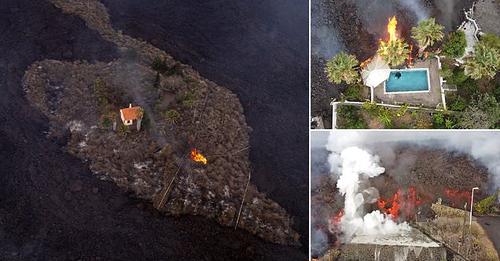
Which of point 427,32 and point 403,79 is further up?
point 427,32

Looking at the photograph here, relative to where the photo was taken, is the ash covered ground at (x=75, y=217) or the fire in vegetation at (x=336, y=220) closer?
the fire in vegetation at (x=336, y=220)

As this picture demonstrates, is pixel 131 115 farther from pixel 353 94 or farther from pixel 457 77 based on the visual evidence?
pixel 457 77

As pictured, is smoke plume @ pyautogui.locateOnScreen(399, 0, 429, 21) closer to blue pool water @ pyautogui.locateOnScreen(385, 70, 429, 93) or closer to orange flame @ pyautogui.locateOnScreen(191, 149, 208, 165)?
blue pool water @ pyautogui.locateOnScreen(385, 70, 429, 93)

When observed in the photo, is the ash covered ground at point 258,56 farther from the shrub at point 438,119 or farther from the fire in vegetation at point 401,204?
the shrub at point 438,119

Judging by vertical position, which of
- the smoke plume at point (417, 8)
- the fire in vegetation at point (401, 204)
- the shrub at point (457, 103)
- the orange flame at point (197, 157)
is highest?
the smoke plume at point (417, 8)

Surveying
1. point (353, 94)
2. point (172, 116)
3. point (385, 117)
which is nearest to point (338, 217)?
Result: point (385, 117)

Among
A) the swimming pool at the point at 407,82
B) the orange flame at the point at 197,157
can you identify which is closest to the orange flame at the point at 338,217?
the swimming pool at the point at 407,82

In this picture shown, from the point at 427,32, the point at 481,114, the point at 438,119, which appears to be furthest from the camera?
the point at 427,32
